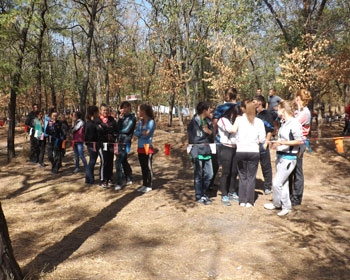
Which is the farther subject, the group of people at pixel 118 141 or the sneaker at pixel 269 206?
the group of people at pixel 118 141

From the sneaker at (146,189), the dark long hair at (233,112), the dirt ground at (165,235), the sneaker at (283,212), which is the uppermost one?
the dark long hair at (233,112)

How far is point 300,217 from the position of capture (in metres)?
5.94

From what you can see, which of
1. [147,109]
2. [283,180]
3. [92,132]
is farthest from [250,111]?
[92,132]

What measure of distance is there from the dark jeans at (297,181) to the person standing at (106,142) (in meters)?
4.11

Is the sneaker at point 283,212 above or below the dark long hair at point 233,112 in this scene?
below

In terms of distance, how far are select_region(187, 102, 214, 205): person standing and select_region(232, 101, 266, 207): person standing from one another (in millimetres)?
580

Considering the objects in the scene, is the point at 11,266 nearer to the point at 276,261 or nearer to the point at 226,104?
the point at 276,261

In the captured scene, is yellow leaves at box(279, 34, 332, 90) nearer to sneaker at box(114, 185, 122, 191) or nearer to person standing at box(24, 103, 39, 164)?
sneaker at box(114, 185, 122, 191)

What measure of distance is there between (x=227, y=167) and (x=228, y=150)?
34 centimetres

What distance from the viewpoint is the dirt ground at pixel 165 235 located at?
428 centimetres

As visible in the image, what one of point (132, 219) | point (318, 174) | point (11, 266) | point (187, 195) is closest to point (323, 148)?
point (318, 174)

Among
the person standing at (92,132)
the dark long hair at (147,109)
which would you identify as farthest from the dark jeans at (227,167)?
the person standing at (92,132)

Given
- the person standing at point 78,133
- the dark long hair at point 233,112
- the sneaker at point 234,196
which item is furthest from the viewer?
the person standing at point 78,133

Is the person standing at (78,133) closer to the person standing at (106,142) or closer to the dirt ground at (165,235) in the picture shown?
the dirt ground at (165,235)
